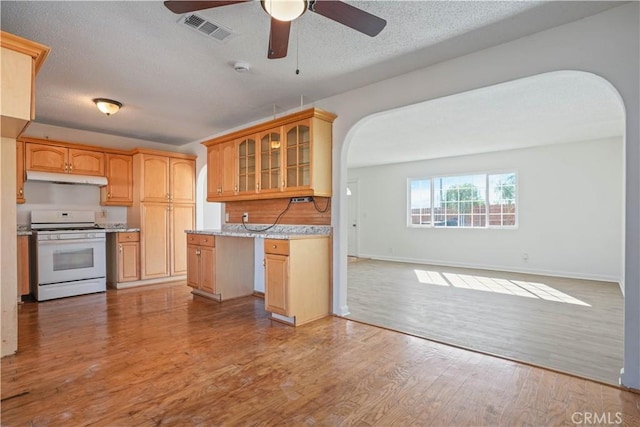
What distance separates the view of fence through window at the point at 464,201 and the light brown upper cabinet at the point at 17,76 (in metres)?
7.08

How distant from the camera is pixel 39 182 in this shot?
15.9 feet

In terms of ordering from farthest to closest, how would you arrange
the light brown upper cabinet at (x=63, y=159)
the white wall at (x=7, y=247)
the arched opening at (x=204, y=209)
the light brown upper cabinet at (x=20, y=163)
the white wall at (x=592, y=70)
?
the arched opening at (x=204, y=209), the light brown upper cabinet at (x=63, y=159), the light brown upper cabinet at (x=20, y=163), the white wall at (x=7, y=247), the white wall at (x=592, y=70)

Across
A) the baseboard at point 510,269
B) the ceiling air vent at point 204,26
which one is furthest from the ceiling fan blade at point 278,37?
the baseboard at point 510,269

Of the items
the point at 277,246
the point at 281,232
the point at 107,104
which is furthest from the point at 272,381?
the point at 107,104

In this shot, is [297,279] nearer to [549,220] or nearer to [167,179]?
[167,179]

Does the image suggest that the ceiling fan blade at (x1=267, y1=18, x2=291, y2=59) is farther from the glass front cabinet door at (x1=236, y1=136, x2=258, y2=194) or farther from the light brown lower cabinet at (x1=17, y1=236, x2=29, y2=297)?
the light brown lower cabinet at (x1=17, y1=236, x2=29, y2=297)

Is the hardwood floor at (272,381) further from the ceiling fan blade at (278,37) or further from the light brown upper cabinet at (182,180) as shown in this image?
the light brown upper cabinet at (182,180)

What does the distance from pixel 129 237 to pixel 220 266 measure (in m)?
1.93

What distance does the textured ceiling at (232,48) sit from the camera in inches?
86.8

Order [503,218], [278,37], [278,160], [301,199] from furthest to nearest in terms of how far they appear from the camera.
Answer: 1. [503,218]
2. [301,199]
3. [278,160]
4. [278,37]

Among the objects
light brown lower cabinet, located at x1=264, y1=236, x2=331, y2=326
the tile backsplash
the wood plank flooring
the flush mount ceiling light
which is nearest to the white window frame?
→ the wood plank flooring

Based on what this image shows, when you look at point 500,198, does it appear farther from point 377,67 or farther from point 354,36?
point 354,36

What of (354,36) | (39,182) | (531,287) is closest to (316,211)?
(354,36)

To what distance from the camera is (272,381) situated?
2203 millimetres
